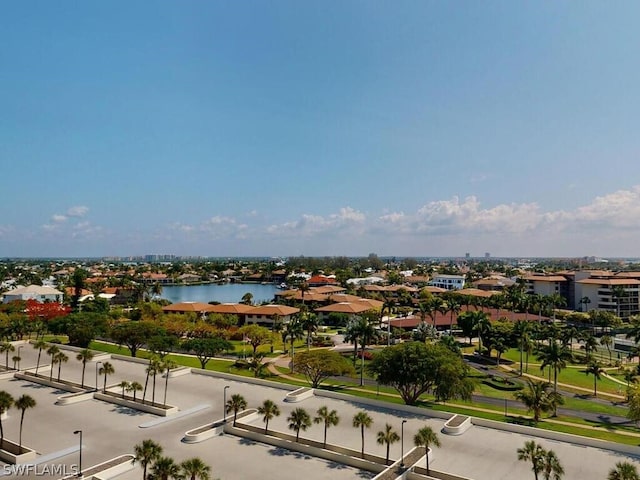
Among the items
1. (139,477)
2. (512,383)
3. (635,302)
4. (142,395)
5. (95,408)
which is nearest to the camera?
(139,477)

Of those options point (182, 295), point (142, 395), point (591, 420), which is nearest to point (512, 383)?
point (591, 420)

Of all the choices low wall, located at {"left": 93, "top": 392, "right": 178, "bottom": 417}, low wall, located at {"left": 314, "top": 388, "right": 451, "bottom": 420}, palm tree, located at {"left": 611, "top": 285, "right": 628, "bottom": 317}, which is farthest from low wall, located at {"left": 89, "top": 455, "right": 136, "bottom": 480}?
palm tree, located at {"left": 611, "top": 285, "right": 628, "bottom": 317}

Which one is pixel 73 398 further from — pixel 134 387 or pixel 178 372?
pixel 178 372

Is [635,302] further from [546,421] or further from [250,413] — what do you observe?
[250,413]

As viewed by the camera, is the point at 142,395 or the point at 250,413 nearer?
the point at 250,413

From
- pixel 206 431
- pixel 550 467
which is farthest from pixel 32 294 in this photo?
pixel 550 467

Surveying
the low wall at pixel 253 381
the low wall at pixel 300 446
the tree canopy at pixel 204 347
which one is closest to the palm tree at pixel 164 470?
the low wall at pixel 300 446
